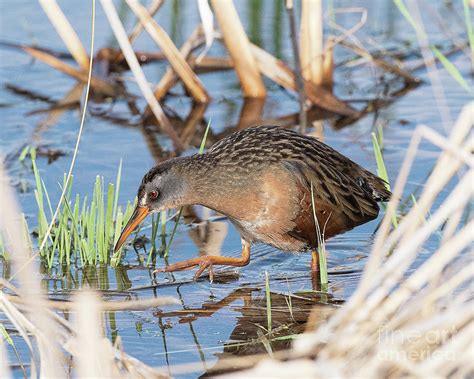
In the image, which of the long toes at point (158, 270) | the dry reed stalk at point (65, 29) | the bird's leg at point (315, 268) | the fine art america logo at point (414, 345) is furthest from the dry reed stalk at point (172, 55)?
the fine art america logo at point (414, 345)

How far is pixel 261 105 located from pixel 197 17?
6.01ft

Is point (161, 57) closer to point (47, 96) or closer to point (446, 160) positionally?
point (47, 96)

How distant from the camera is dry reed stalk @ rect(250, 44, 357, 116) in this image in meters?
7.55

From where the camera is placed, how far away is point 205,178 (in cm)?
523

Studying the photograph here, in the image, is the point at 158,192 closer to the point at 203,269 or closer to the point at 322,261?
the point at 203,269

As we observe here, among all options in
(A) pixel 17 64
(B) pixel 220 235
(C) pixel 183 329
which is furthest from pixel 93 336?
(A) pixel 17 64

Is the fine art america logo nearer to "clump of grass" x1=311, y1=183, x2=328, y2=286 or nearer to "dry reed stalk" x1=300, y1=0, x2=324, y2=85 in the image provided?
"clump of grass" x1=311, y1=183, x2=328, y2=286

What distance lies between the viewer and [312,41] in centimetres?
739

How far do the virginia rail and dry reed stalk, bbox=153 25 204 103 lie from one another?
2274 mm

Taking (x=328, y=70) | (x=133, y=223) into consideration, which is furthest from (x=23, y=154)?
(x=328, y=70)

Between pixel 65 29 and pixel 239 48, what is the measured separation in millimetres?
1276

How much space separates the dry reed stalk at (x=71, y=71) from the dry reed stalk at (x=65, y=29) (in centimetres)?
8

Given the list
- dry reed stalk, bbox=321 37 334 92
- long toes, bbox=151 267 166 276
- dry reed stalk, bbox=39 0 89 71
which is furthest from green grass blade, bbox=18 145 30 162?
dry reed stalk, bbox=321 37 334 92

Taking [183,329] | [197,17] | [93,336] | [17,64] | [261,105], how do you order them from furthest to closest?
[197,17] < [17,64] < [261,105] < [183,329] < [93,336]
